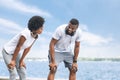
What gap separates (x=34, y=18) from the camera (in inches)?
333

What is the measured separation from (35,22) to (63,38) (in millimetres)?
1788

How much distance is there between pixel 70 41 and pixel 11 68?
2146mm

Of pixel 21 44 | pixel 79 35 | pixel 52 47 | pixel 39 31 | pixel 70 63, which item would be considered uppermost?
pixel 39 31

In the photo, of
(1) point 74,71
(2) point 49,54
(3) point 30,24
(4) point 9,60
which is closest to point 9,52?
(4) point 9,60

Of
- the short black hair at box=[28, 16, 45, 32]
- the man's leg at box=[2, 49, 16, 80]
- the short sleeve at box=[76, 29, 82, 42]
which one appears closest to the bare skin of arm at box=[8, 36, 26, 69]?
the man's leg at box=[2, 49, 16, 80]

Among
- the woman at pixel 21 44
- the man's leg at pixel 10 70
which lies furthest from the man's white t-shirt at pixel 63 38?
the man's leg at pixel 10 70

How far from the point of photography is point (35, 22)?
8453mm

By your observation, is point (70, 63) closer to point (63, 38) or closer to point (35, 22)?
point (63, 38)

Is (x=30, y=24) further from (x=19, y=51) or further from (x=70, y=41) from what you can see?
(x=70, y=41)

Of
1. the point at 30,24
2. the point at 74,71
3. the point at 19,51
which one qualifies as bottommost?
the point at 74,71

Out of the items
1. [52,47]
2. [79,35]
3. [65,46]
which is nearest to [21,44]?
[52,47]

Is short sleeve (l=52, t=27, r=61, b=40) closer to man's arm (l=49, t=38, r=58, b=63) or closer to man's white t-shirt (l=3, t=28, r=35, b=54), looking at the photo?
man's arm (l=49, t=38, r=58, b=63)

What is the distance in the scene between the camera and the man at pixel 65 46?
10.0m

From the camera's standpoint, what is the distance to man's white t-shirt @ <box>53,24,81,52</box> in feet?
33.1
